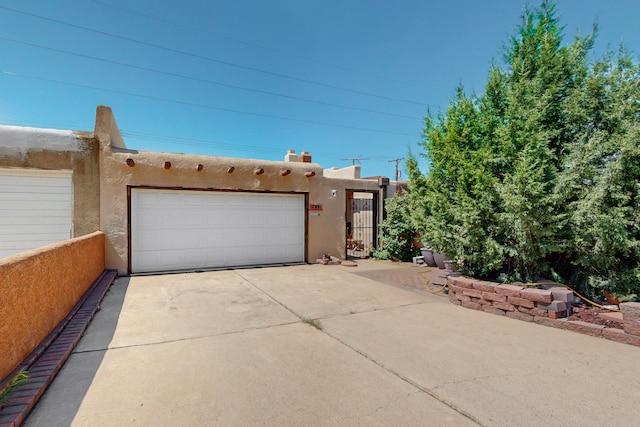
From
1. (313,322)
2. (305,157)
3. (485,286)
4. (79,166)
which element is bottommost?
(313,322)

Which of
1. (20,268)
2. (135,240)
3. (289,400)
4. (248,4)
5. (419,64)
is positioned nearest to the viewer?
(289,400)

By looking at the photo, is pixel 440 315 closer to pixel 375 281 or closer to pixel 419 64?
pixel 375 281

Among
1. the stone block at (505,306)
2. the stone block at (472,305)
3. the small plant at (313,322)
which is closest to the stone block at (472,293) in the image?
the stone block at (472,305)

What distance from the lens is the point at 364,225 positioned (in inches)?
565

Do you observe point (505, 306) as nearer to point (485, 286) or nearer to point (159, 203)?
point (485, 286)

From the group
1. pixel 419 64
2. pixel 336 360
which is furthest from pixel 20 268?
pixel 419 64

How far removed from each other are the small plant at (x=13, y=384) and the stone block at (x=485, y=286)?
6.32 metres

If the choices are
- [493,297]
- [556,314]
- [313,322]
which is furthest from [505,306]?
[313,322]

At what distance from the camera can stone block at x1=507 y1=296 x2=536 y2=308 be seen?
5.01 meters

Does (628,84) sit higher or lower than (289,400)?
higher

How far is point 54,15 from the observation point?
12.7 m

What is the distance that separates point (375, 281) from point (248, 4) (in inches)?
428

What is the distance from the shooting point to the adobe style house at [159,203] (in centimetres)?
769

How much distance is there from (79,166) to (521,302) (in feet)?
34.3
